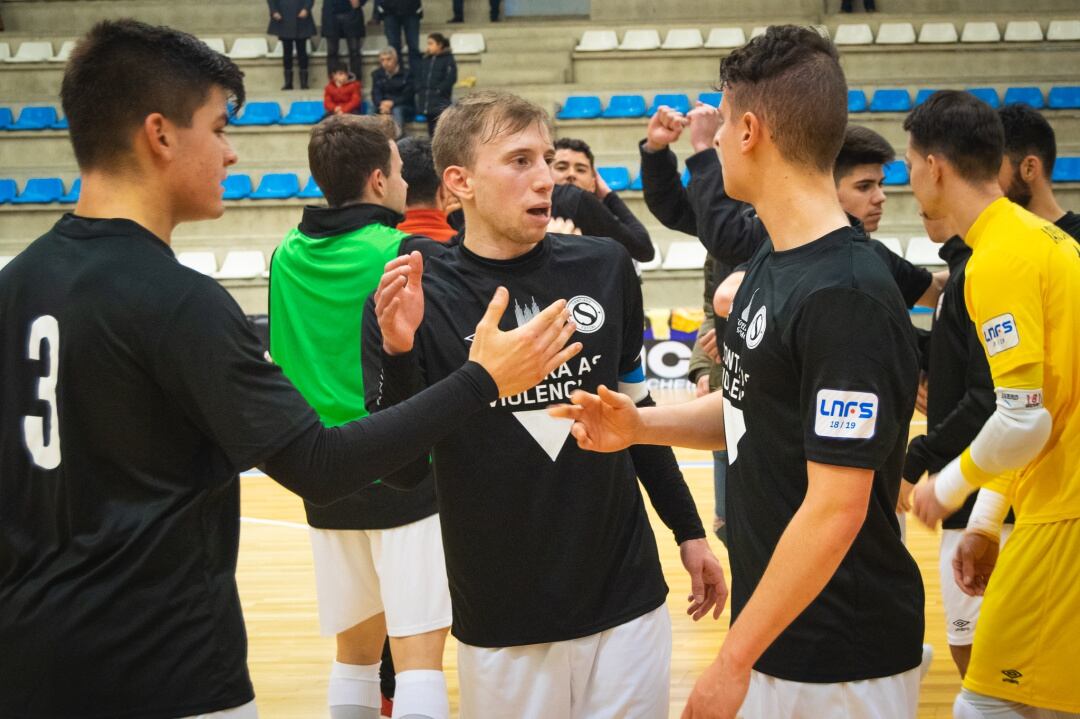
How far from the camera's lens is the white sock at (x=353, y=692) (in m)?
3.87

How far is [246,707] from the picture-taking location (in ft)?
6.45

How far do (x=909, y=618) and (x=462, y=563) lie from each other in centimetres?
103

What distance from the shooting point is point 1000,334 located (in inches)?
107

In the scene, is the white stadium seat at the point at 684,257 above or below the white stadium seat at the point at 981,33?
below

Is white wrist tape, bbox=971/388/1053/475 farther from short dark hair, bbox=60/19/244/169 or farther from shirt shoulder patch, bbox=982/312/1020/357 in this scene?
short dark hair, bbox=60/19/244/169

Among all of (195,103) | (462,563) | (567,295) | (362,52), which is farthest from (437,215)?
(362,52)

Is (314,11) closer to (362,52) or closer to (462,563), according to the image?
(362,52)

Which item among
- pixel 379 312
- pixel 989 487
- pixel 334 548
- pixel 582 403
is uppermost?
pixel 379 312

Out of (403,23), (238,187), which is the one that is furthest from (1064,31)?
(238,187)

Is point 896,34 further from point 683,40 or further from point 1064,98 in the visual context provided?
point 683,40

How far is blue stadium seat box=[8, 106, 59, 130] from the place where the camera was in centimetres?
1554

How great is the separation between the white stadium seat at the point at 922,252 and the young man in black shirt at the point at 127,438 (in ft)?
40.3

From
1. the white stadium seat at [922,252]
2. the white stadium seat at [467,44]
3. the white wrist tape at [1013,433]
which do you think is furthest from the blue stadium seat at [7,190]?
the white wrist tape at [1013,433]

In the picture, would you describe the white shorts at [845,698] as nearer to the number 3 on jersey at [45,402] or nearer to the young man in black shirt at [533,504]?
the young man in black shirt at [533,504]
